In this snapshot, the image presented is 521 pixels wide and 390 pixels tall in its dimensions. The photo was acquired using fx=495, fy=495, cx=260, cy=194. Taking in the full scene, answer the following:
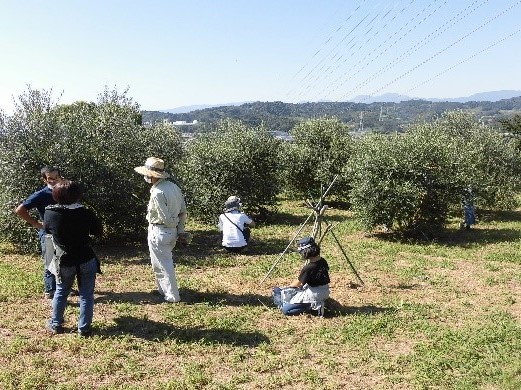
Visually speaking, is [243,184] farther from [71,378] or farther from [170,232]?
[71,378]

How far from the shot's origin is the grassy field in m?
5.47

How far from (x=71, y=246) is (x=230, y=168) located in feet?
36.4

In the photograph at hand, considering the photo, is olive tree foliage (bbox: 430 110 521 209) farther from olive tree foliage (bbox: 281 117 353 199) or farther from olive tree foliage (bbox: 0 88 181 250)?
olive tree foliage (bbox: 0 88 181 250)

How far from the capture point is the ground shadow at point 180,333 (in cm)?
645

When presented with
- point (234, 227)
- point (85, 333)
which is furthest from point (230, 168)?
point (85, 333)

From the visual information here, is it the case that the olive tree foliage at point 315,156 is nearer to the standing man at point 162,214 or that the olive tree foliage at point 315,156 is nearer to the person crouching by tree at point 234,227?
the person crouching by tree at point 234,227

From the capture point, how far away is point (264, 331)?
22.4ft

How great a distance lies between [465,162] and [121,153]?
10.0m

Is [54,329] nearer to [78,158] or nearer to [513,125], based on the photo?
[78,158]

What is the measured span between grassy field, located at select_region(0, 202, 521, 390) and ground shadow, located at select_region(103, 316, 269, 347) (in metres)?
0.01

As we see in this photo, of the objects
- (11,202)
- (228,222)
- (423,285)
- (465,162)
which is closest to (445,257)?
(423,285)

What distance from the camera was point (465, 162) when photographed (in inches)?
591

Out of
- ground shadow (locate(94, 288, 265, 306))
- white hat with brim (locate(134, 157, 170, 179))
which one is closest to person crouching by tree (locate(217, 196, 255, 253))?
Result: ground shadow (locate(94, 288, 265, 306))

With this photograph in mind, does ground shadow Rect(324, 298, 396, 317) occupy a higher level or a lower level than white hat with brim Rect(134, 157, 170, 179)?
lower
